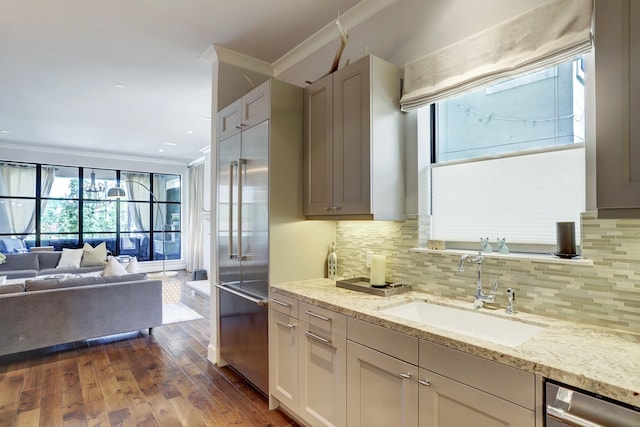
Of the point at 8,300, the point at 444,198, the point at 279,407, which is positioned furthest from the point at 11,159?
the point at 444,198

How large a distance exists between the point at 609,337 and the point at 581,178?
759 millimetres

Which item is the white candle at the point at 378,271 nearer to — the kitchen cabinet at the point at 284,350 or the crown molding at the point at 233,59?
the kitchen cabinet at the point at 284,350

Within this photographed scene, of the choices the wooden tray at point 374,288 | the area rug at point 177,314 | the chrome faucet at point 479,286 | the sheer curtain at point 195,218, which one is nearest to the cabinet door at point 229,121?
the wooden tray at point 374,288

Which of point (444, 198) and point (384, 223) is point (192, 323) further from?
point (444, 198)

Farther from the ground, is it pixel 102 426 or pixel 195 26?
pixel 195 26

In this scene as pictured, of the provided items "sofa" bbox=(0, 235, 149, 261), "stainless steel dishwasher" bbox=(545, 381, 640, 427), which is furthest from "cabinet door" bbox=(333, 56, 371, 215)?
"sofa" bbox=(0, 235, 149, 261)

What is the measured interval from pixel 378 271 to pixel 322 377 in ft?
2.44

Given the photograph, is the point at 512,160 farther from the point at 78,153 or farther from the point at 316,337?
the point at 78,153

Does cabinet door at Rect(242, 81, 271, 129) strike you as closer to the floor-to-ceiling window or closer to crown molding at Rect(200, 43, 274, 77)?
crown molding at Rect(200, 43, 274, 77)

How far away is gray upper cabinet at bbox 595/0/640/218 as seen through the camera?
1200 mm

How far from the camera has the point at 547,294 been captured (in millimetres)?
1691

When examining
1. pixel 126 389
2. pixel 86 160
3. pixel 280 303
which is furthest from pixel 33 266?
pixel 280 303

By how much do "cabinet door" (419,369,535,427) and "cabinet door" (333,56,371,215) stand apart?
40.9 inches

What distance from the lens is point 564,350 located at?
1.25m
